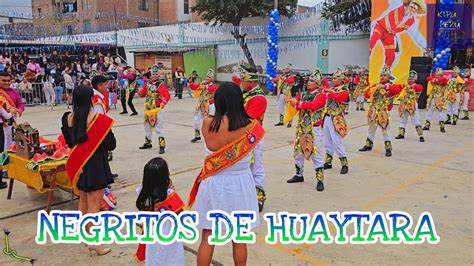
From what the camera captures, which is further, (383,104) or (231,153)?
(383,104)

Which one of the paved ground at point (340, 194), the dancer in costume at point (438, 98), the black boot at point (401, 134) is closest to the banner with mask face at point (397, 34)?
the dancer in costume at point (438, 98)

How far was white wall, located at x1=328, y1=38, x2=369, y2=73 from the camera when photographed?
2277 centimetres

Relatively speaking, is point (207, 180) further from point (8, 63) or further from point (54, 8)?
point (54, 8)

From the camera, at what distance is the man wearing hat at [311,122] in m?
5.77

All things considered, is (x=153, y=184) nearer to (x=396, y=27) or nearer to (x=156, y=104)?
(x=156, y=104)

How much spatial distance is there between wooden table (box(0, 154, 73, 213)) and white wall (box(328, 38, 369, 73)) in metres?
20.3

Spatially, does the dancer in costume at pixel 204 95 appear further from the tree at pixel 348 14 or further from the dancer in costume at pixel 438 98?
the tree at pixel 348 14

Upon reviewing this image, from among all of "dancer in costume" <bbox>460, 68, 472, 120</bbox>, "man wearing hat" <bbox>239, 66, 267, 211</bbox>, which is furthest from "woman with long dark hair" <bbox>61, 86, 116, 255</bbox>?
"dancer in costume" <bbox>460, 68, 472, 120</bbox>

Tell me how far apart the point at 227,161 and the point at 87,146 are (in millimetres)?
1472

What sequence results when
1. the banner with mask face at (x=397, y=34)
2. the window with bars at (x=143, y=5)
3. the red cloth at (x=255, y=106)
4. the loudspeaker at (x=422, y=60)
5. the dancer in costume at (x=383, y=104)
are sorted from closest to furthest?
the red cloth at (x=255, y=106) < the dancer in costume at (x=383, y=104) < the loudspeaker at (x=422, y=60) < the banner with mask face at (x=397, y=34) < the window with bars at (x=143, y=5)

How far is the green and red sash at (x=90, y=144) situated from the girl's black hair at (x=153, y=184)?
3.47 feet

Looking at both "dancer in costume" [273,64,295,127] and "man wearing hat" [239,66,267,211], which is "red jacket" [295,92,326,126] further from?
"dancer in costume" [273,64,295,127]

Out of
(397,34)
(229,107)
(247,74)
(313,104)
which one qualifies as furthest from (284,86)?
(229,107)

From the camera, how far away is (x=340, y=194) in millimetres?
5887
